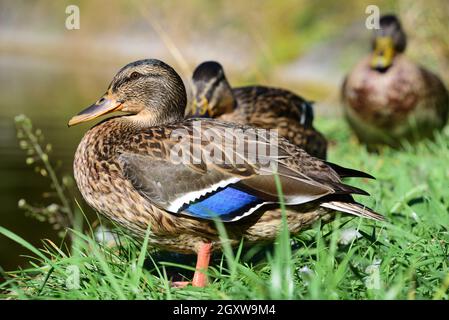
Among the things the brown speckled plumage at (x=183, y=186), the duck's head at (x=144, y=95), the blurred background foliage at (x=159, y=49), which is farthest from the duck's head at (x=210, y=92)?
the brown speckled plumage at (x=183, y=186)

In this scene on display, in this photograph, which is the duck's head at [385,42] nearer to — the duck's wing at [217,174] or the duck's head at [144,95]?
the duck's head at [144,95]

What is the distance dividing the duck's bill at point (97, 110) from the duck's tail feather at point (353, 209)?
105cm

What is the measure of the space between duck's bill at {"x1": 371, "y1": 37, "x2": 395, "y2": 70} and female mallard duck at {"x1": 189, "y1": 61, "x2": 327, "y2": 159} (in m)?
1.56

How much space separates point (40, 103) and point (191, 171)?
8583mm

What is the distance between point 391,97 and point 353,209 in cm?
376

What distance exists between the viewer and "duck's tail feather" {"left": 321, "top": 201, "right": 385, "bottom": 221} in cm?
287

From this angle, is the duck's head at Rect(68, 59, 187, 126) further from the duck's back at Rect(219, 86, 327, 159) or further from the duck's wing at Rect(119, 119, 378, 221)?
the duck's back at Rect(219, 86, 327, 159)

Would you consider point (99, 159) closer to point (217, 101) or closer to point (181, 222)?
point (181, 222)

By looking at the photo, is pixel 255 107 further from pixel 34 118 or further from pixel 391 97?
pixel 34 118

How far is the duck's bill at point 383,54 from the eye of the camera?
649 centimetres

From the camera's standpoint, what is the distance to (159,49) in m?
14.3

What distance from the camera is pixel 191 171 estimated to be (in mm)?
2930

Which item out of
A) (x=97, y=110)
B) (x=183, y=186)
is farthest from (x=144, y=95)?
(x=183, y=186)
